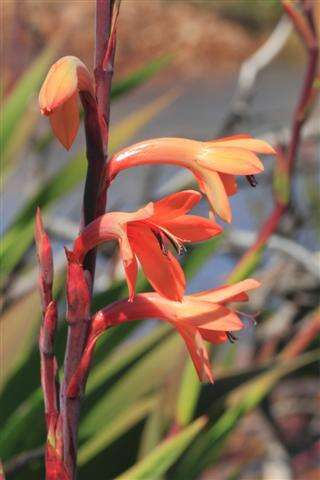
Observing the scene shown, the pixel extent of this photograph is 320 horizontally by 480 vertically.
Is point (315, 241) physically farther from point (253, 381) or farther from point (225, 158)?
point (225, 158)

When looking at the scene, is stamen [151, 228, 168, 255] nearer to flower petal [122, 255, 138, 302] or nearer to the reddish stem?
flower petal [122, 255, 138, 302]

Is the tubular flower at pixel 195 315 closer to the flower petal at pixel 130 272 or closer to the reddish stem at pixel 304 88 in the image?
the flower petal at pixel 130 272

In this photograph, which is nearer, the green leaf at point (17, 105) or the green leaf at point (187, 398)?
the green leaf at point (187, 398)

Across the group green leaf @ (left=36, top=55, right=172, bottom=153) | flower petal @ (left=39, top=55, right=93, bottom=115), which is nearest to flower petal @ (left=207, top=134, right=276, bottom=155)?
flower petal @ (left=39, top=55, right=93, bottom=115)

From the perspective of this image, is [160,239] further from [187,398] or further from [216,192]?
[187,398]

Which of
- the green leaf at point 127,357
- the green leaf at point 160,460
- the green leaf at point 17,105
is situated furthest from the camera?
the green leaf at point 17,105

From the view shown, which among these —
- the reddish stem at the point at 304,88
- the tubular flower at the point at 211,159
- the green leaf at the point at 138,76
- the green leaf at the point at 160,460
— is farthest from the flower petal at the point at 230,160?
the green leaf at the point at 138,76

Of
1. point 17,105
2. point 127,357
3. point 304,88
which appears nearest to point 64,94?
point 304,88
